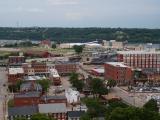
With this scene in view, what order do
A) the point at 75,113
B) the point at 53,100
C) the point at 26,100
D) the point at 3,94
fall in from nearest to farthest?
the point at 75,113 < the point at 53,100 < the point at 26,100 < the point at 3,94

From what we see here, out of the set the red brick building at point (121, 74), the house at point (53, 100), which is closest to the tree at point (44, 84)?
the house at point (53, 100)

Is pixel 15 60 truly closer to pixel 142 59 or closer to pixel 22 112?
pixel 142 59

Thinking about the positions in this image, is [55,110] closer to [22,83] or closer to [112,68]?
[22,83]

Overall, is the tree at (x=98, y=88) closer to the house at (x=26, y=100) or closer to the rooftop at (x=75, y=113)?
the house at (x=26, y=100)

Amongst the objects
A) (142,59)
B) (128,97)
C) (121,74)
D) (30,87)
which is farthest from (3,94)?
(142,59)

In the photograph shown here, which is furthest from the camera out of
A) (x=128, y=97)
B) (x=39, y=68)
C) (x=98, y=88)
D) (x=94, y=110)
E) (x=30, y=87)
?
(x=39, y=68)

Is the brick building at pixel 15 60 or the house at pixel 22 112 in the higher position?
the house at pixel 22 112
